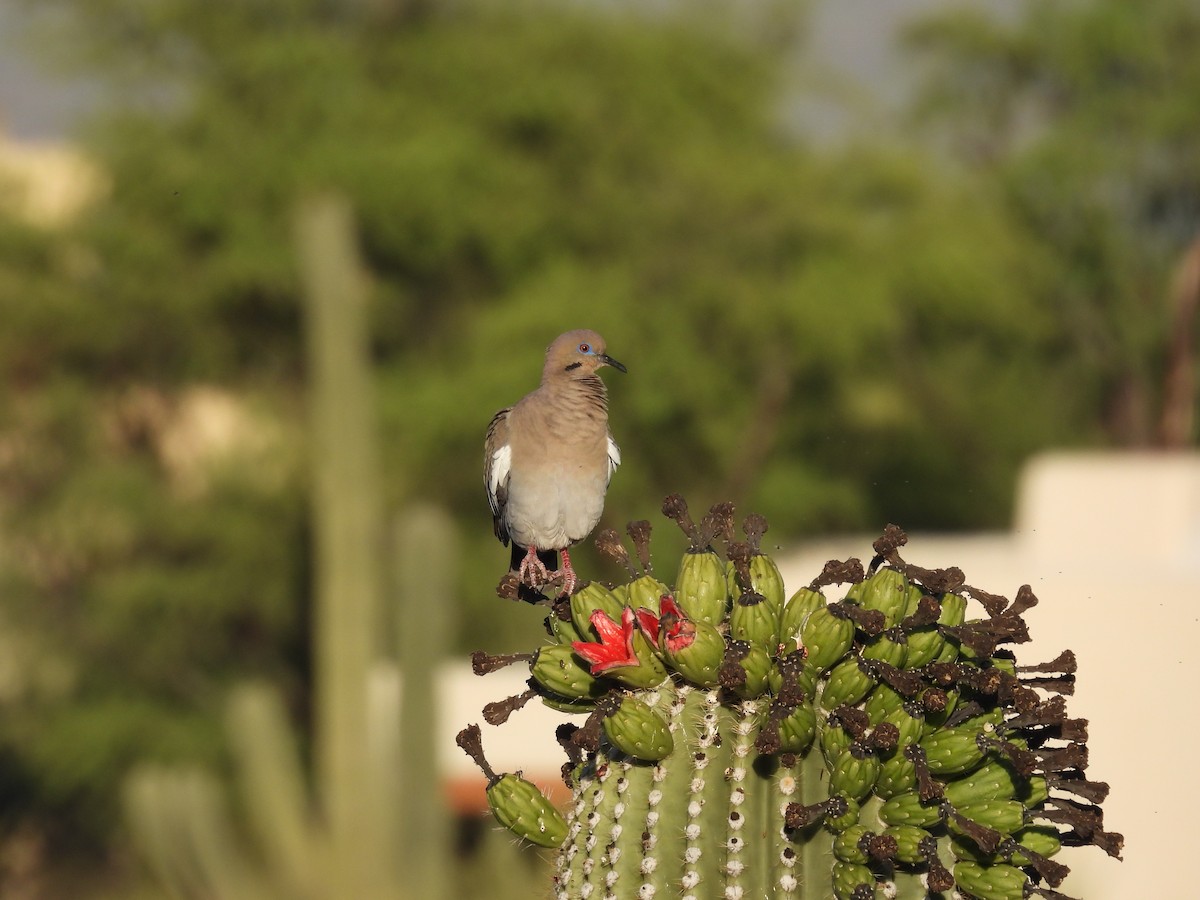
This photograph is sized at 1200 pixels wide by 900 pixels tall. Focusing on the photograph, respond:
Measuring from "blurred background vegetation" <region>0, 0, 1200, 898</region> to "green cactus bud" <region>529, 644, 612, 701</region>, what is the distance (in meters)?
14.3

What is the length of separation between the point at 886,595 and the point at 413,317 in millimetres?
18165

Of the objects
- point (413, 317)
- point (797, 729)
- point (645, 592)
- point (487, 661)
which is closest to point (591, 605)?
point (645, 592)

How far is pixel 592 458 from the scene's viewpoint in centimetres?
407

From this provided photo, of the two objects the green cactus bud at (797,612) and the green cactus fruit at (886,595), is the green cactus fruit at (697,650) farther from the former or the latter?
the green cactus fruit at (886,595)

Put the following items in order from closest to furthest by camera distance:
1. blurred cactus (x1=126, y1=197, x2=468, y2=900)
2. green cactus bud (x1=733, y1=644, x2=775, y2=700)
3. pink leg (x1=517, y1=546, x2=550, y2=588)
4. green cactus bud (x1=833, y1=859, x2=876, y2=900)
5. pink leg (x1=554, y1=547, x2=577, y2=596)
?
green cactus bud (x1=833, y1=859, x2=876, y2=900)
green cactus bud (x1=733, y1=644, x2=775, y2=700)
pink leg (x1=554, y1=547, x2=577, y2=596)
pink leg (x1=517, y1=546, x2=550, y2=588)
blurred cactus (x1=126, y1=197, x2=468, y2=900)

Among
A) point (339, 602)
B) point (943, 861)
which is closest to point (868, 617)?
point (943, 861)

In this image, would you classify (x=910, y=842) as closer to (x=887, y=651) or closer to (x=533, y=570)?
(x=887, y=651)

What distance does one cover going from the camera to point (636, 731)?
2.70 m

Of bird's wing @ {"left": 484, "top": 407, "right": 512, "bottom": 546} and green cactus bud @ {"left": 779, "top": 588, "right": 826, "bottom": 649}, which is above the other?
bird's wing @ {"left": 484, "top": 407, "right": 512, "bottom": 546}

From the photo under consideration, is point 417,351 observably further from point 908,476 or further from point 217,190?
point 908,476

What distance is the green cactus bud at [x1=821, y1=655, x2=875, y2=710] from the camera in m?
2.67

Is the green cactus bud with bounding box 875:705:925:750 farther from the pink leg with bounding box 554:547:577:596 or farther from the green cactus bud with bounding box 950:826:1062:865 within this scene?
the pink leg with bounding box 554:547:577:596

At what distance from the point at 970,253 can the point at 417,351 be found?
21.6ft

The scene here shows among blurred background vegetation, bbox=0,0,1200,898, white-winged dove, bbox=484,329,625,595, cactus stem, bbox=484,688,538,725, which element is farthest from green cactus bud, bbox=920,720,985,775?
blurred background vegetation, bbox=0,0,1200,898
